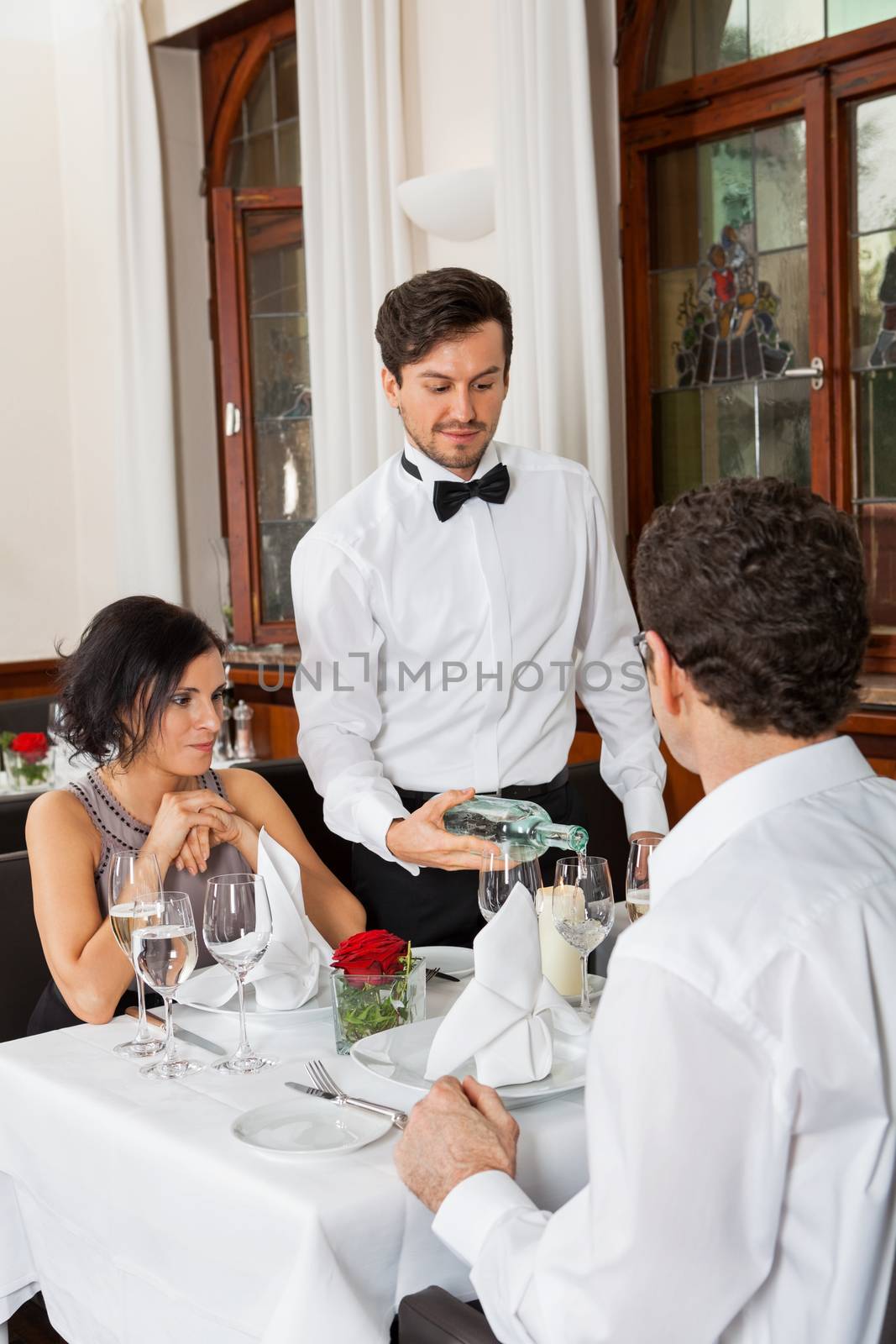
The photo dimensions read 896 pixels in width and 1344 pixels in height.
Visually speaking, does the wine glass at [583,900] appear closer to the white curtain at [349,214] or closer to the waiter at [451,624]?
the waiter at [451,624]

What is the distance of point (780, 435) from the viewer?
12.1 ft

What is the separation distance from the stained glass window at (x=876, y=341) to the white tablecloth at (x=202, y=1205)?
229 centimetres

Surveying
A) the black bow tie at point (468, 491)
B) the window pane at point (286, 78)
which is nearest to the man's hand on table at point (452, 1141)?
the black bow tie at point (468, 491)

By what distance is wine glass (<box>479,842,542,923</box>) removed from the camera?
168 centimetres

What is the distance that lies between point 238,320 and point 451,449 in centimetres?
282

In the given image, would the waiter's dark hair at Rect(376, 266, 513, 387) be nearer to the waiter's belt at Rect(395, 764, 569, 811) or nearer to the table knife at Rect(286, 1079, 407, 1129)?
the waiter's belt at Rect(395, 764, 569, 811)

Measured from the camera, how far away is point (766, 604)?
3.54 ft

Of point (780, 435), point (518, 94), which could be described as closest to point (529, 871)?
point (780, 435)

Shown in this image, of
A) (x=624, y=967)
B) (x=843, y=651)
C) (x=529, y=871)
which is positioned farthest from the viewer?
(x=529, y=871)

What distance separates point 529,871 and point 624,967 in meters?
0.74

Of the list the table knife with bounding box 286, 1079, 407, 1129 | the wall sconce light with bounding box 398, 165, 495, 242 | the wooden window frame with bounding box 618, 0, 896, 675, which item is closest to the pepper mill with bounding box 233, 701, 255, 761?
the wooden window frame with bounding box 618, 0, 896, 675

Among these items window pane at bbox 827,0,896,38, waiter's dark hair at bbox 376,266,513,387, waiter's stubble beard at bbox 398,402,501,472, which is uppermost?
window pane at bbox 827,0,896,38

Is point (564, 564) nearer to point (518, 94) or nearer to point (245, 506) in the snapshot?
point (518, 94)

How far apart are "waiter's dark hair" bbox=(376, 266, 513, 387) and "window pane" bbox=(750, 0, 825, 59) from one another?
1.78 meters
